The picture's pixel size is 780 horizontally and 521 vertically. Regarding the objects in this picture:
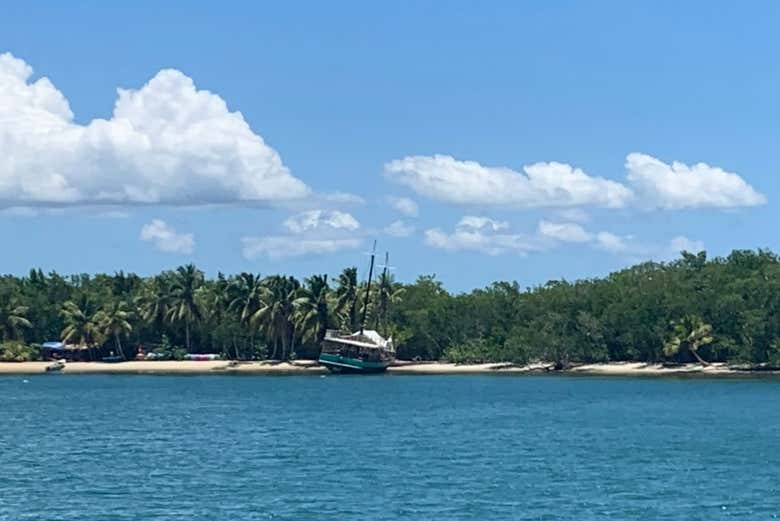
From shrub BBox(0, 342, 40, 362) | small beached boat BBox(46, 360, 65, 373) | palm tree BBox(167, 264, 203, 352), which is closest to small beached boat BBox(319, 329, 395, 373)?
palm tree BBox(167, 264, 203, 352)

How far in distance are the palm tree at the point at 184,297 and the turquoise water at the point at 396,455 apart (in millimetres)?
49930

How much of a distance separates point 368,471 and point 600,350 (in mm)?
92469

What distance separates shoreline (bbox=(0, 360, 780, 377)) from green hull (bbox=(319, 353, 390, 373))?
11.0 ft

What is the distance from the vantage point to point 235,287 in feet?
535

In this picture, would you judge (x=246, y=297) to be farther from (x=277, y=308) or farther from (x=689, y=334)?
(x=689, y=334)

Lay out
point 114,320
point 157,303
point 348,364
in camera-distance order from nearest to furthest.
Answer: point 348,364, point 114,320, point 157,303

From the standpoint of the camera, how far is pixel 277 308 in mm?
161000

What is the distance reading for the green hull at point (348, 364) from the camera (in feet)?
497

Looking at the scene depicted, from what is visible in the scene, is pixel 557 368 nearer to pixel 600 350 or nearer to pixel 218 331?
pixel 600 350

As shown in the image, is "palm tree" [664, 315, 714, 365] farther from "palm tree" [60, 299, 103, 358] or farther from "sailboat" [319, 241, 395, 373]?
"palm tree" [60, 299, 103, 358]

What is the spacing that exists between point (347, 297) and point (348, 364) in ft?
46.1

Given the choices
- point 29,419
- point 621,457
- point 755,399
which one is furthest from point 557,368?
point 621,457

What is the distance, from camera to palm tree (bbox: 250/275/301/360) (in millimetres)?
160750

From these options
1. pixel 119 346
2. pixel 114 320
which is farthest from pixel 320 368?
pixel 119 346
